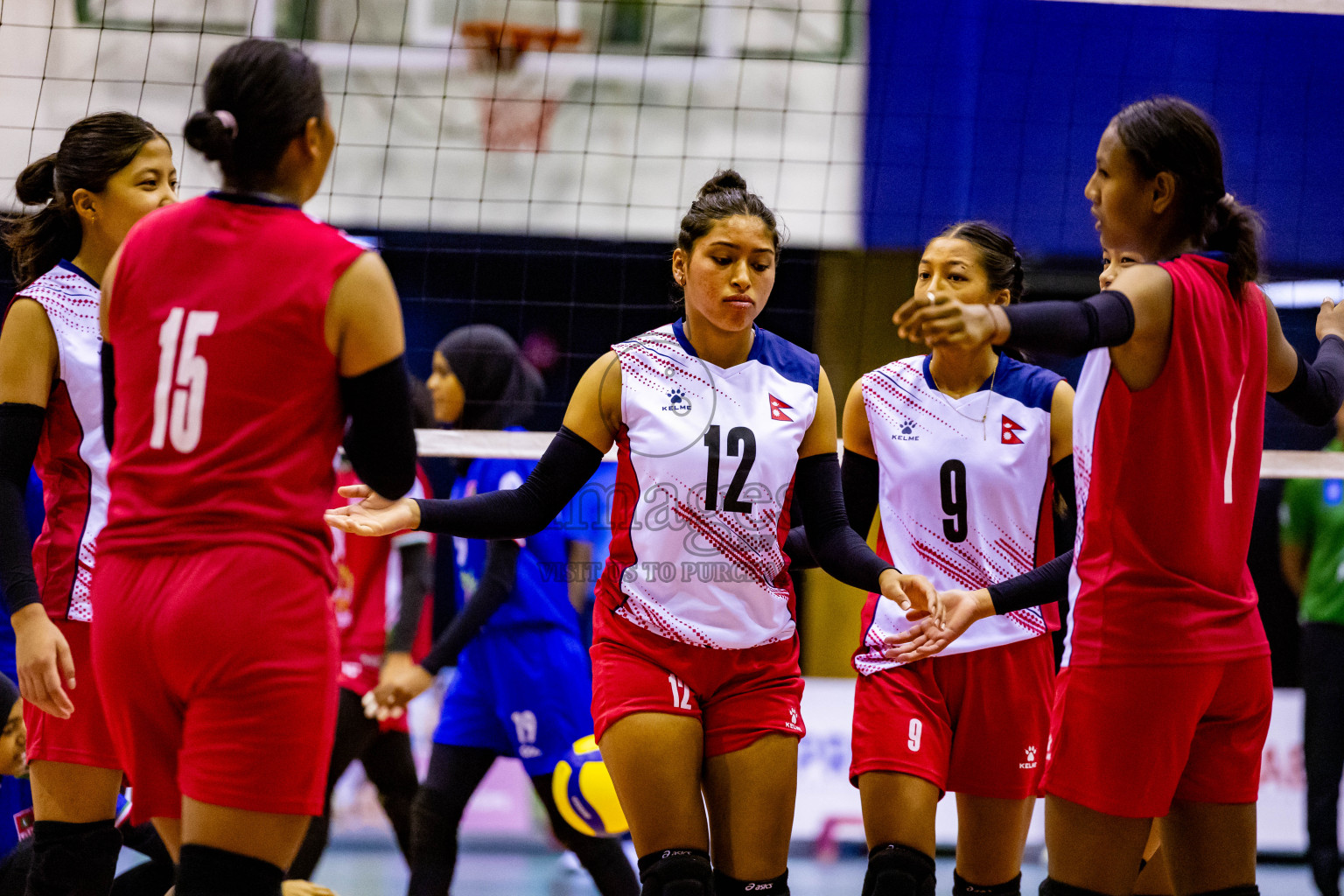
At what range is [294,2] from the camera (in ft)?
26.8

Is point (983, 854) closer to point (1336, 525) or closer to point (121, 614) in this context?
point (121, 614)

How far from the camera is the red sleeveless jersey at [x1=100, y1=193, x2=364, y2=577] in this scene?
2152 millimetres

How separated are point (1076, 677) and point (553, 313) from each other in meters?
6.53

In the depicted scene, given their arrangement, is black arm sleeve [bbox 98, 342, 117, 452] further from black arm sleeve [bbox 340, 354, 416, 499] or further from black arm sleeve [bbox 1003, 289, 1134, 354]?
black arm sleeve [bbox 1003, 289, 1134, 354]

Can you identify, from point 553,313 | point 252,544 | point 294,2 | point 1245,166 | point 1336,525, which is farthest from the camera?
point 553,313

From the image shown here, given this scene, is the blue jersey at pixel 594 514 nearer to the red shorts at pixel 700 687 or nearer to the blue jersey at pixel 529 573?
the blue jersey at pixel 529 573

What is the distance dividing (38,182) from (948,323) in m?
2.53

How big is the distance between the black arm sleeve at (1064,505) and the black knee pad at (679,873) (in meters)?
1.31

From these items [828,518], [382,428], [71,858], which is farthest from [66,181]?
[828,518]

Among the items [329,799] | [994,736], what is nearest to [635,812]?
[994,736]

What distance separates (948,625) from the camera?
308 centimetres

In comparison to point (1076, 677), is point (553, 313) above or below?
above

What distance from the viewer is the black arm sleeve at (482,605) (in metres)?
4.45

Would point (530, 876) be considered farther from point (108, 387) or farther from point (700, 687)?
point (108, 387)
